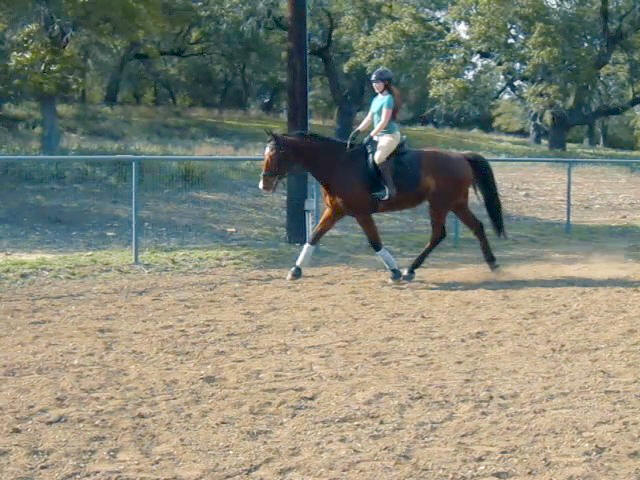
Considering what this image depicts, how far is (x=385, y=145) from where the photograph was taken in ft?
38.1

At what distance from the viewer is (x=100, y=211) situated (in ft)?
55.9

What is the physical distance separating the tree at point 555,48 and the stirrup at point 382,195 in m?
23.2

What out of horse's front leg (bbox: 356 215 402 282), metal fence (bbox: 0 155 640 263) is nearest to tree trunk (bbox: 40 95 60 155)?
metal fence (bbox: 0 155 640 263)

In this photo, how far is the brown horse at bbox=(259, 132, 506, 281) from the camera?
38.8ft

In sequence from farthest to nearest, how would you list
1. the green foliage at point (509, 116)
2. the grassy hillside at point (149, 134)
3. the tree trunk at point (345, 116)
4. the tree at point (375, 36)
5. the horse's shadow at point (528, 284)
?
the green foliage at point (509, 116), the tree trunk at point (345, 116), the tree at point (375, 36), the grassy hillside at point (149, 134), the horse's shadow at point (528, 284)

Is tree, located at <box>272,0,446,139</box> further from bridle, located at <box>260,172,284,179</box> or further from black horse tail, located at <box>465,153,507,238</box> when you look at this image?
bridle, located at <box>260,172,284,179</box>

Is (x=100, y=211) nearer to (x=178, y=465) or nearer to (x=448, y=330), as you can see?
(x=448, y=330)

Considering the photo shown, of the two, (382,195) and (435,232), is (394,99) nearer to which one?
(382,195)

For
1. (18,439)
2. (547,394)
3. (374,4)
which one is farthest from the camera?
(374,4)

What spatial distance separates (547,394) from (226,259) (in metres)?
7.60

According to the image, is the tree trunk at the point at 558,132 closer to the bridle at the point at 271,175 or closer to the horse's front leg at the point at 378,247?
the horse's front leg at the point at 378,247

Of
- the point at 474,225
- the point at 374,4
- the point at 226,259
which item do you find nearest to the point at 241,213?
the point at 226,259

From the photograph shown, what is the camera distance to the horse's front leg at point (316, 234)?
12.0m

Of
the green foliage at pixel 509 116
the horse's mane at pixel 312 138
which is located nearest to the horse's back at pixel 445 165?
the horse's mane at pixel 312 138
